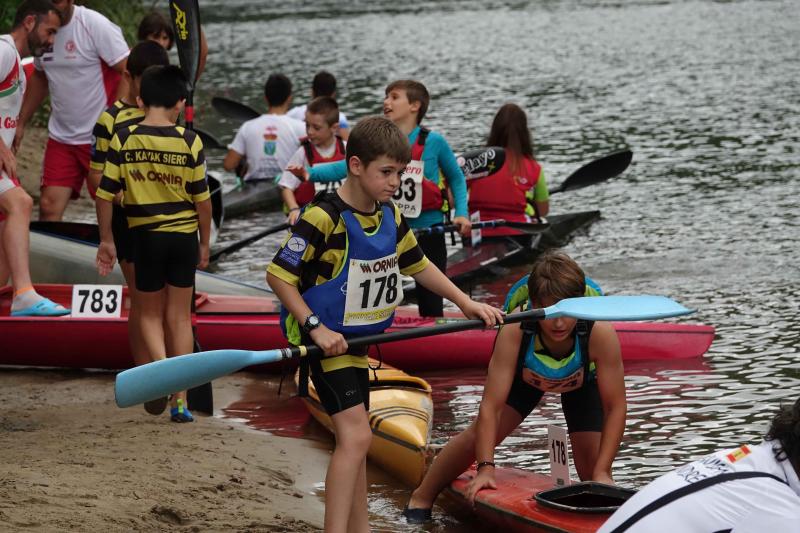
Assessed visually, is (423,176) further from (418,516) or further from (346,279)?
(346,279)

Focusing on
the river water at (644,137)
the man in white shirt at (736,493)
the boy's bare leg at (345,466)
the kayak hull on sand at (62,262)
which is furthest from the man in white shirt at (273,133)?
the man in white shirt at (736,493)

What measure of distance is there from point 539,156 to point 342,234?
36.1 ft

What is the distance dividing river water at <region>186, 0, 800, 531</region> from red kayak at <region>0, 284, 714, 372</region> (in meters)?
0.18

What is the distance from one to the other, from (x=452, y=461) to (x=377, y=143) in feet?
4.95

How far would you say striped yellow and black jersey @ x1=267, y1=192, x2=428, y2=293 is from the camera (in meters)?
4.59

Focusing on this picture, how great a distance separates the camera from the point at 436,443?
251 inches

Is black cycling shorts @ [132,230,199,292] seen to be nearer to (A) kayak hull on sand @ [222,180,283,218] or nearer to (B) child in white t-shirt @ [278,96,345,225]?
(B) child in white t-shirt @ [278,96,345,225]

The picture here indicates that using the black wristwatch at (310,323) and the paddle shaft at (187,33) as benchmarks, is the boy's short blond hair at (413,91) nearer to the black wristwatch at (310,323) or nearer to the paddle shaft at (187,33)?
the paddle shaft at (187,33)

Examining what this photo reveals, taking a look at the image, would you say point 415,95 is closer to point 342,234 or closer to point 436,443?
point 436,443

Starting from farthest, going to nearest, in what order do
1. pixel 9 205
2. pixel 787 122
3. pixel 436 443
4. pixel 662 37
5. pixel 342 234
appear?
pixel 662 37 < pixel 787 122 < pixel 9 205 < pixel 436 443 < pixel 342 234

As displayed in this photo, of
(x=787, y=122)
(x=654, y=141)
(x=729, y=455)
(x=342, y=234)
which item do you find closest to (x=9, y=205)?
(x=342, y=234)

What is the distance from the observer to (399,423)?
20.1 ft

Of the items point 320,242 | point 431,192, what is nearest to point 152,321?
point 431,192

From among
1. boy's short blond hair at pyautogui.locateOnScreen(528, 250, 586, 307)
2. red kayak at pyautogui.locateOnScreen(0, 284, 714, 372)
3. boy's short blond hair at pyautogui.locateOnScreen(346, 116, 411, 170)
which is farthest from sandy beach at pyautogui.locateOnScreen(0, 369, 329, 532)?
boy's short blond hair at pyautogui.locateOnScreen(346, 116, 411, 170)
